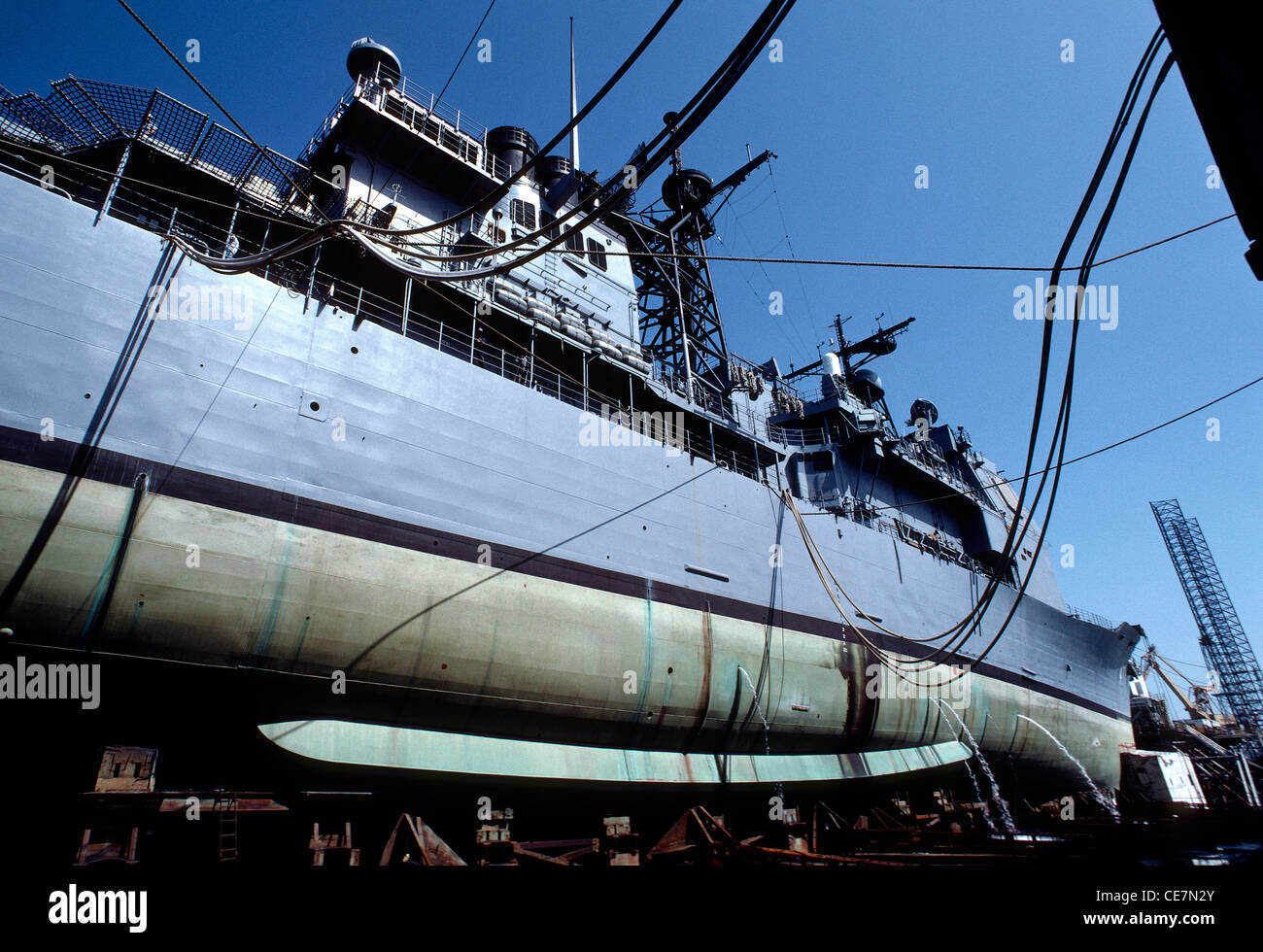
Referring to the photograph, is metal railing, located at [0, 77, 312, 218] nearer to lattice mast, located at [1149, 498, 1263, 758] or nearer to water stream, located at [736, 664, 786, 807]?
water stream, located at [736, 664, 786, 807]

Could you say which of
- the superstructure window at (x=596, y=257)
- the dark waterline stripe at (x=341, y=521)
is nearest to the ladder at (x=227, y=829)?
the dark waterline stripe at (x=341, y=521)

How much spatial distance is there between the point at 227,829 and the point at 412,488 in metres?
3.71

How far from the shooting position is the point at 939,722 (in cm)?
1266

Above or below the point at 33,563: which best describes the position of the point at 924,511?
above

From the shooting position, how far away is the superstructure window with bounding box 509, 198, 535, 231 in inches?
485

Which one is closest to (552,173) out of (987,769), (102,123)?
(102,123)

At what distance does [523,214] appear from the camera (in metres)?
12.6

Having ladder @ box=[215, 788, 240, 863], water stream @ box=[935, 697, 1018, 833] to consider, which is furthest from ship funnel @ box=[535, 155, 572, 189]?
water stream @ box=[935, 697, 1018, 833]

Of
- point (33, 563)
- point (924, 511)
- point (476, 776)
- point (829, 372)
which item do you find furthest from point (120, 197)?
point (924, 511)

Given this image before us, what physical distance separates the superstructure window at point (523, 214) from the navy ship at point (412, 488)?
6 cm

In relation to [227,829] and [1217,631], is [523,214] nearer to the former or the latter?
[227,829]

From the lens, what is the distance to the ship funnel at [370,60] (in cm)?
1151
